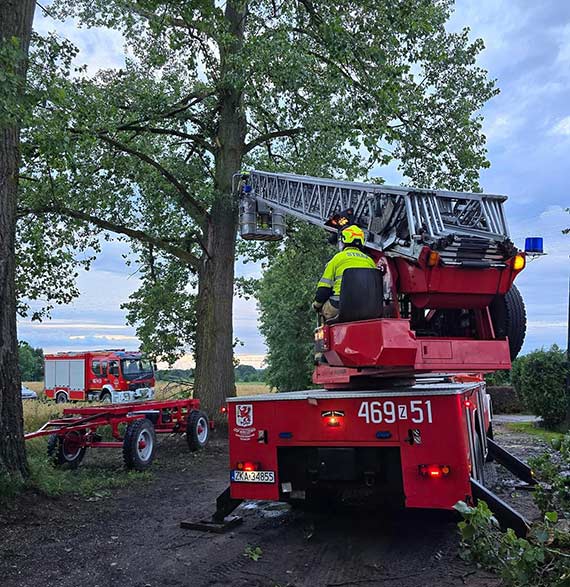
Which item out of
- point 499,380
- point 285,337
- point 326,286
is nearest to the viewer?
point 326,286

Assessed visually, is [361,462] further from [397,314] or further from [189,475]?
[189,475]

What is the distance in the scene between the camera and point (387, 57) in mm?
12969

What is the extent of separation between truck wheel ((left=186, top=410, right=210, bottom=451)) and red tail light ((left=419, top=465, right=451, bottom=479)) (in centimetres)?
735

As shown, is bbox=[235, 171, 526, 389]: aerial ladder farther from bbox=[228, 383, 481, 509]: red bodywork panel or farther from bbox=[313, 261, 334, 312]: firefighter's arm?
bbox=[228, 383, 481, 509]: red bodywork panel

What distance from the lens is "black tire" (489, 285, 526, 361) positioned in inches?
269

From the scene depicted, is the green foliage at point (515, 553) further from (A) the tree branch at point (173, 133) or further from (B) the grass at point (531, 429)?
(B) the grass at point (531, 429)

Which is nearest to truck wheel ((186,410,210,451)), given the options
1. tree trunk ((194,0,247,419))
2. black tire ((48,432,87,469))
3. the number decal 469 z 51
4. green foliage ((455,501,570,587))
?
tree trunk ((194,0,247,419))

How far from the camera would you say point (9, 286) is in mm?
7688

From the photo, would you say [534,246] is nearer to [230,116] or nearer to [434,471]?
[434,471]

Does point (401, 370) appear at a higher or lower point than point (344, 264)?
lower

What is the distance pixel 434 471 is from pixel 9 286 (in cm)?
543

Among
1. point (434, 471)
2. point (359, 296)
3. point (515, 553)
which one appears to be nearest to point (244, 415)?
point (359, 296)

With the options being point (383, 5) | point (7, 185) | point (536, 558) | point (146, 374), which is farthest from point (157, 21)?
point (146, 374)

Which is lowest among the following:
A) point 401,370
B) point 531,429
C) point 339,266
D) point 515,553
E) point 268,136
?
point 531,429
